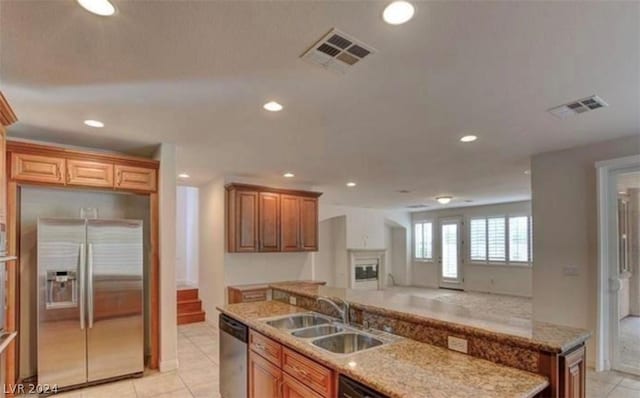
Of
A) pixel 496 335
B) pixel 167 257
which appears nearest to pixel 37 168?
pixel 167 257

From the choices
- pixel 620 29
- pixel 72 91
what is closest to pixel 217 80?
pixel 72 91

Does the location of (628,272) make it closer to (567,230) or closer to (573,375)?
(567,230)

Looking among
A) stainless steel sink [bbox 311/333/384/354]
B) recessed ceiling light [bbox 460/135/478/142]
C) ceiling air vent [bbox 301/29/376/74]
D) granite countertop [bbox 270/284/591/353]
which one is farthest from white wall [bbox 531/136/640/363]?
ceiling air vent [bbox 301/29/376/74]

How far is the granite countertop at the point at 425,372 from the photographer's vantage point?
158 centimetres

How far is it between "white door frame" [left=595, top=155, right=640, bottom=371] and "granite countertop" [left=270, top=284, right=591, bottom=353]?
8.33ft

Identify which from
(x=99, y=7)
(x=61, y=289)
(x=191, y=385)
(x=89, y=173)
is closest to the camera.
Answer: (x=99, y=7)

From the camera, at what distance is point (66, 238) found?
11.9ft

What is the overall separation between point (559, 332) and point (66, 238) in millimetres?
4177

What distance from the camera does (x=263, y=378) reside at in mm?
2656

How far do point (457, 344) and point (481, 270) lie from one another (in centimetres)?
930

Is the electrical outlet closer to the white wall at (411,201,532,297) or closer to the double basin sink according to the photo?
the double basin sink

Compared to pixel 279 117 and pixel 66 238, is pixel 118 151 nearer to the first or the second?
pixel 66 238

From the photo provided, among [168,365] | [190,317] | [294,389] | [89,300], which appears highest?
[89,300]

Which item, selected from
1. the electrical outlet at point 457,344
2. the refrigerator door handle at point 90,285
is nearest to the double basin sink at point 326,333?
the electrical outlet at point 457,344
